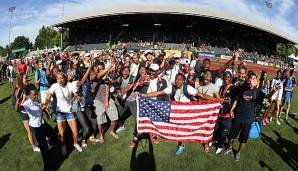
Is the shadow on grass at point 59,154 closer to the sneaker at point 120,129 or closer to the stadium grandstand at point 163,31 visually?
the sneaker at point 120,129

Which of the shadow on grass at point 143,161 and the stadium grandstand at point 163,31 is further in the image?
the stadium grandstand at point 163,31

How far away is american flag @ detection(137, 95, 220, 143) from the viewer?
536 cm

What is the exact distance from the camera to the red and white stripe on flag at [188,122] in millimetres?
5352

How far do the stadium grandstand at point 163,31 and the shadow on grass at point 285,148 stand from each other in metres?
30.4

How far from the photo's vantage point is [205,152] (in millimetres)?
6090

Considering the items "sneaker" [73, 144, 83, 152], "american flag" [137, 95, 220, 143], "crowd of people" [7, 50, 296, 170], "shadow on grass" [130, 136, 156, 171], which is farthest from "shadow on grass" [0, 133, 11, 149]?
"american flag" [137, 95, 220, 143]

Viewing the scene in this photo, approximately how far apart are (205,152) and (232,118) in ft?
3.95

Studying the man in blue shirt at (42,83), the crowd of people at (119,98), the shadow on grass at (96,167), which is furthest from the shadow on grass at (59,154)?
the man in blue shirt at (42,83)

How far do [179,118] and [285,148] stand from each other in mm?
3417

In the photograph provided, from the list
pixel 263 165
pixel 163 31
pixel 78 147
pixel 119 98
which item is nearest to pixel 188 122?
pixel 263 165

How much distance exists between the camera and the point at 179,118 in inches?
213

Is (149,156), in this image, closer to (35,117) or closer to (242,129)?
(242,129)

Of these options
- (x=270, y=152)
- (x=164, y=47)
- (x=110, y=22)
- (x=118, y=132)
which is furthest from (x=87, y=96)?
(x=110, y=22)

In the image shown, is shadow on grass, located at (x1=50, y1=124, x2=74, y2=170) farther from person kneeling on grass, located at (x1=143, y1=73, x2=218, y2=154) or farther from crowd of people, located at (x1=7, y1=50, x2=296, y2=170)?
person kneeling on grass, located at (x1=143, y1=73, x2=218, y2=154)
